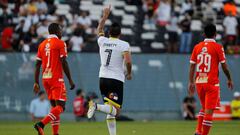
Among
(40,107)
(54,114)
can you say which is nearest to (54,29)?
(54,114)

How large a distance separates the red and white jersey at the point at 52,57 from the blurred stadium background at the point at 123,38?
46.1 feet

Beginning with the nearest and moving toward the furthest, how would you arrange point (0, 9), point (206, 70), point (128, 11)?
1. point (206, 70)
2. point (0, 9)
3. point (128, 11)

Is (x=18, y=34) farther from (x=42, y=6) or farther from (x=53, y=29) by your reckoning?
(x=53, y=29)

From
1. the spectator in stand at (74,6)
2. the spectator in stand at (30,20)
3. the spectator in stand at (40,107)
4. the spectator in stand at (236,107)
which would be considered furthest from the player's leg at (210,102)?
the spectator in stand at (74,6)

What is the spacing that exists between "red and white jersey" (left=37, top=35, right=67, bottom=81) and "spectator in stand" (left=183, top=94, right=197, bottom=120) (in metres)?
15.6

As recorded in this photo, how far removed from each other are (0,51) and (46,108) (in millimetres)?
3929

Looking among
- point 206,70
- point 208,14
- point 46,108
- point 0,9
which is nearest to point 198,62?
point 206,70

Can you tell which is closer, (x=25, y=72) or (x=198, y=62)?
(x=198, y=62)

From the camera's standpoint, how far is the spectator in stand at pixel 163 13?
3897cm

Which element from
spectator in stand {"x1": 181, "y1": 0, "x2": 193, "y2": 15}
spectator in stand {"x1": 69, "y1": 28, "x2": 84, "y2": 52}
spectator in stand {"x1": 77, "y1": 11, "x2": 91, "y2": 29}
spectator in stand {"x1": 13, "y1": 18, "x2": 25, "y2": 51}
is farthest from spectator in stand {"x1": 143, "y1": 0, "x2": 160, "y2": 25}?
spectator in stand {"x1": 13, "y1": 18, "x2": 25, "y2": 51}

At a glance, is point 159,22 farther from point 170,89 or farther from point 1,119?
point 1,119

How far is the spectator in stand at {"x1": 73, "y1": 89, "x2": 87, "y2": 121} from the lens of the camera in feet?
109

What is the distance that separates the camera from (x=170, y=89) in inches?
1412

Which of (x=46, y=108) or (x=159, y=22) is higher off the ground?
(x=159, y=22)
